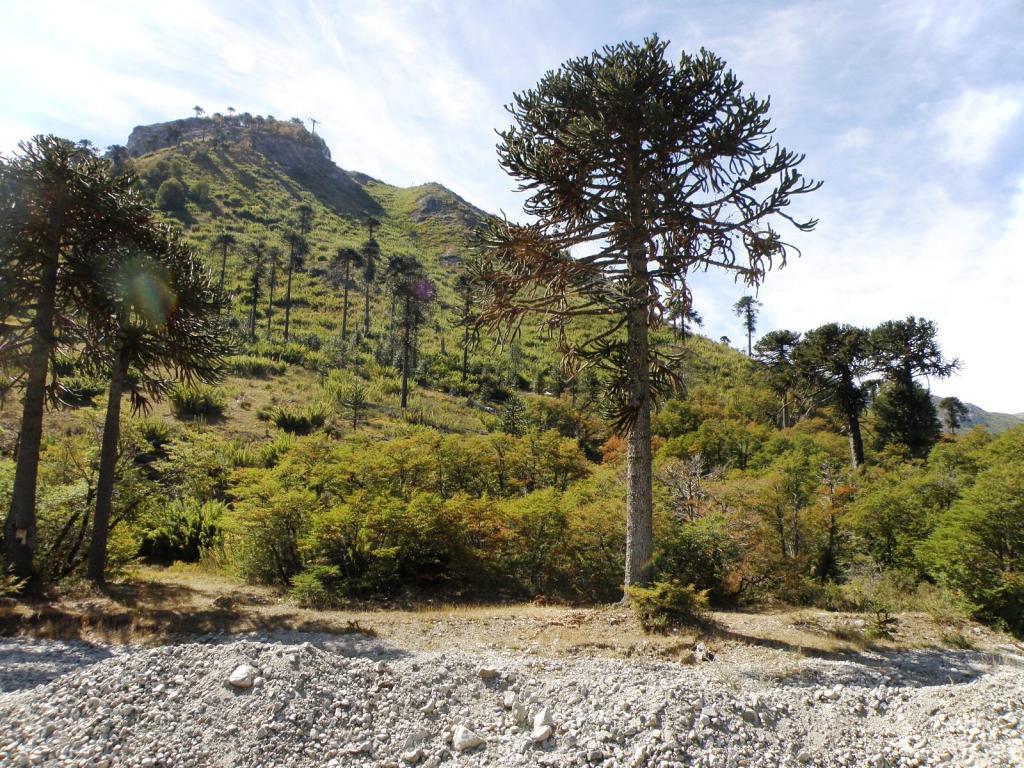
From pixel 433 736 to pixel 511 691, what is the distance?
929mm

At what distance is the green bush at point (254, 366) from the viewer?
3581 cm

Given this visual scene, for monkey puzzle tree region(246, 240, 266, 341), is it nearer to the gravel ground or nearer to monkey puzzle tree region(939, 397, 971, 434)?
the gravel ground

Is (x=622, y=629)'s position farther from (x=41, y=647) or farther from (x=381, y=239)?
(x=381, y=239)

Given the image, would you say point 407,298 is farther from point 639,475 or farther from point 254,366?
point 639,475

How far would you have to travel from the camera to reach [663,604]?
790 cm

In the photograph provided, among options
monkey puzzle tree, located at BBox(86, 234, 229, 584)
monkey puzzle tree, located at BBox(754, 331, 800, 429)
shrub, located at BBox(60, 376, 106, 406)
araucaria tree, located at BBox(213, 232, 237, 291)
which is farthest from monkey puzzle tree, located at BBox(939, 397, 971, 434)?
araucaria tree, located at BBox(213, 232, 237, 291)

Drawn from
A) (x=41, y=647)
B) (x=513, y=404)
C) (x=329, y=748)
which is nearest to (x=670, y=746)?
(x=329, y=748)

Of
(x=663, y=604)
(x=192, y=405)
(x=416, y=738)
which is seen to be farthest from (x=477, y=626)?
(x=192, y=405)

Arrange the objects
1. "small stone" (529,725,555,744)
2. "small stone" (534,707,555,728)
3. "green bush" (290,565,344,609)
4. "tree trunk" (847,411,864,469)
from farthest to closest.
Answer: "tree trunk" (847,411,864,469)
"green bush" (290,565,344,609)
"small stone" (534,707,555,728)
"small stone" (529,725,555,744)

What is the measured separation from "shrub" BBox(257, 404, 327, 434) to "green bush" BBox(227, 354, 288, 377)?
27.7 ft

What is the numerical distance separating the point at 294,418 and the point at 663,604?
79.2ft

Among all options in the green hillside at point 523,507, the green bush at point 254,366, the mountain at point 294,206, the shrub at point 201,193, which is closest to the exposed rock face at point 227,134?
the mountain at point 294,206

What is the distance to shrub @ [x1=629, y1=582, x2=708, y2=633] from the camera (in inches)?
309

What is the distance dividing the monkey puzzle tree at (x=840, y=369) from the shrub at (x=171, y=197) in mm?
82043
